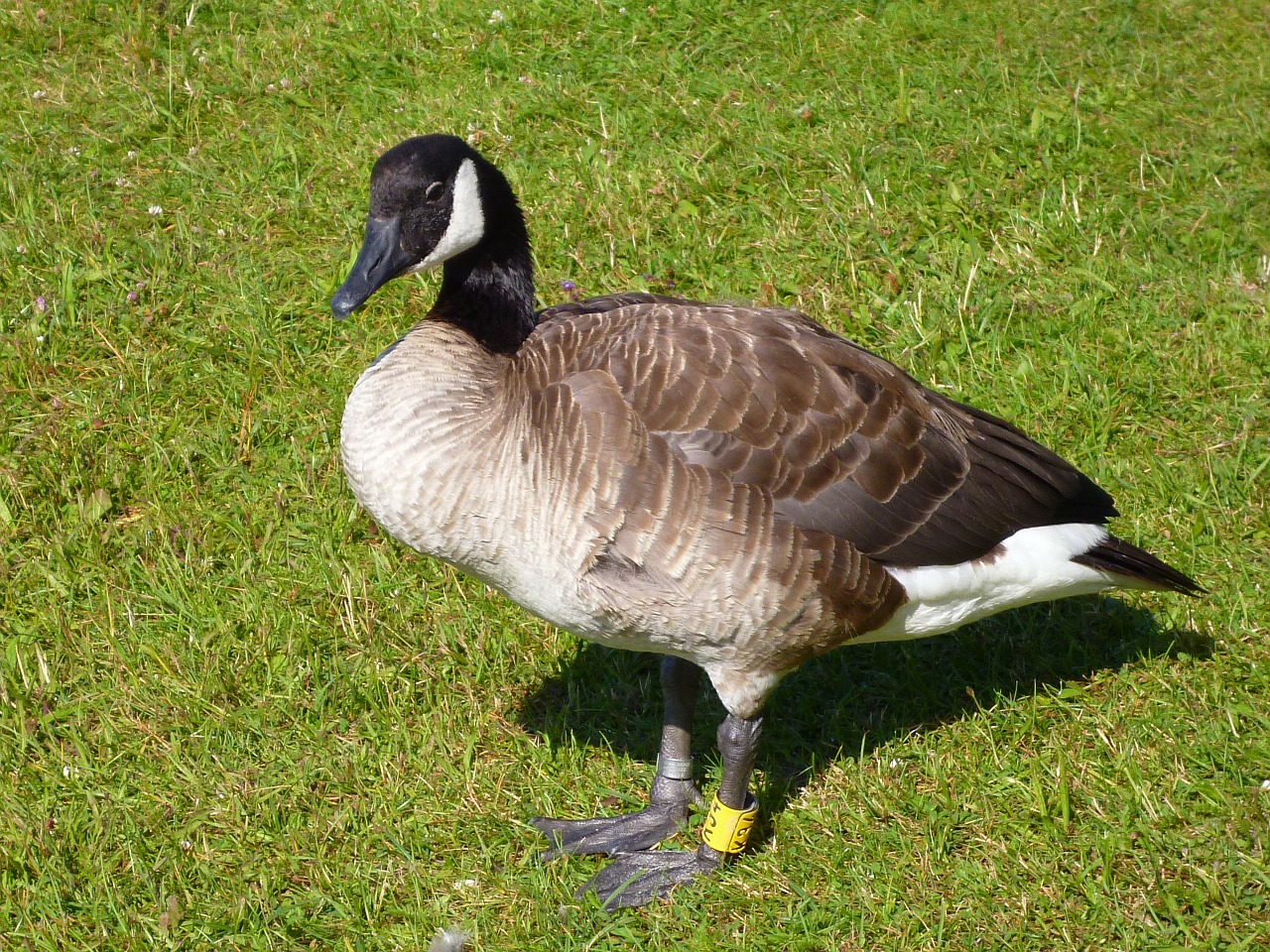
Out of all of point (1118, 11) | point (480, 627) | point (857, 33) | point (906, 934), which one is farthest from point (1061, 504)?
point (1118, 11)

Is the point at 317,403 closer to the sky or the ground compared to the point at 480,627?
closer to the sky

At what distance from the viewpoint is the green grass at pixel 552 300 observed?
368 cm

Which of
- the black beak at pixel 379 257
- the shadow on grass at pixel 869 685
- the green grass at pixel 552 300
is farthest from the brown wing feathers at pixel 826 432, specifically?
the green grass at pixel 552 300

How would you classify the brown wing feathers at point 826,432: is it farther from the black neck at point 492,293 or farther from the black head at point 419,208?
the black head at point 419,208

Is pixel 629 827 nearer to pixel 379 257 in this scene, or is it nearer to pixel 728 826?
pixel 728 826

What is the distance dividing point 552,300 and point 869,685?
7.48 feet

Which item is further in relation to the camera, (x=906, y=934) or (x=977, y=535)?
(x=977, y=535)

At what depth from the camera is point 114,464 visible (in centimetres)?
482

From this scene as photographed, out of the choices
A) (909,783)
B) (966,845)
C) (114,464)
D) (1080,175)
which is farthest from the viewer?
(1080,175)

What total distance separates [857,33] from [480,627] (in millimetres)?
4338

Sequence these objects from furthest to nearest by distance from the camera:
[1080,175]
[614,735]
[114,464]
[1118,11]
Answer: [1118,11] < [1080,175] < [114,464] < [614,735]

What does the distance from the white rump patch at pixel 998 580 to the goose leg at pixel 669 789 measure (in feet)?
2.05

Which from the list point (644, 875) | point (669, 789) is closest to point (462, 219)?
point (669, 789)

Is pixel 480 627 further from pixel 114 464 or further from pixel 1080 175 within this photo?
pixel 1080 175
